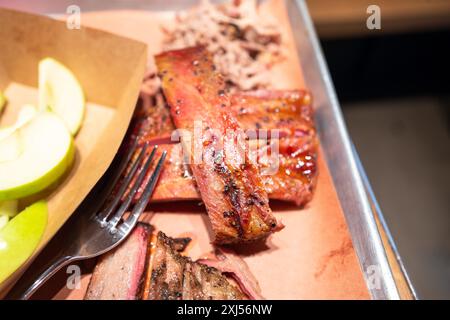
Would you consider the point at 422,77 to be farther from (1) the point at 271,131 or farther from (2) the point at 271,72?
(1) the point at 271,131

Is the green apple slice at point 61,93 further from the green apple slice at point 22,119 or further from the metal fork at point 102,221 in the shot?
the metal fork at point 102,221

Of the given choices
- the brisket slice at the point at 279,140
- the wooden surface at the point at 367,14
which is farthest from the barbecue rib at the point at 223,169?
the wooden surface at the point at 367,14

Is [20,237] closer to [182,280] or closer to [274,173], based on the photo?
[182,280]

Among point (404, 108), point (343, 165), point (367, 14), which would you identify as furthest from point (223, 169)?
point (404, 108)

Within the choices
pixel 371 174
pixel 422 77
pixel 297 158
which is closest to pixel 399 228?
pixel 371 174

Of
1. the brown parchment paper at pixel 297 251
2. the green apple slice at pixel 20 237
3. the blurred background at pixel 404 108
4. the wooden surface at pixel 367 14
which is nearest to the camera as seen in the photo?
the green apple slice at pixel 20 237

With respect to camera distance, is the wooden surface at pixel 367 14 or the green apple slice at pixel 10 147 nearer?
the green apple slice at pixel 10 147

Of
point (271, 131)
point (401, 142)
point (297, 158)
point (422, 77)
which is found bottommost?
point (297, 158)
